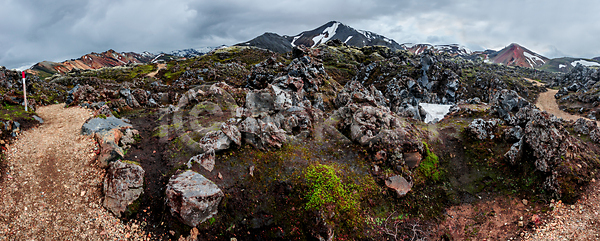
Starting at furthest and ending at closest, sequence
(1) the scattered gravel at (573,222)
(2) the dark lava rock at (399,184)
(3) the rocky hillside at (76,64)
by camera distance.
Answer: (3) the rocky hillside at (76,64) < (2) the dark lava rock at (399,184) < (1) the scattered gravel at (573,222)

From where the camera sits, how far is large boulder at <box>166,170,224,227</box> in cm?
1047

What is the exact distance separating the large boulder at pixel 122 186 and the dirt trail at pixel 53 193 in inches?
17.3

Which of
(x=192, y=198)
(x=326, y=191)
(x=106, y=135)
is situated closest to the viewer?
(x=192, y=198)

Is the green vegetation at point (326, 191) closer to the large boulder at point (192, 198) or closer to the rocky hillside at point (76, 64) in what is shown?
the large boulder at point (192, 198)

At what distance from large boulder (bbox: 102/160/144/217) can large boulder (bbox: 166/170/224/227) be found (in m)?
1.85

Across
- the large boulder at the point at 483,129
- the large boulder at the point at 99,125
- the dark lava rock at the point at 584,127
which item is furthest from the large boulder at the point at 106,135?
the dark lava rock at the point at 584,127

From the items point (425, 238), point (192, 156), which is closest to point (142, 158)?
point (192, 156)

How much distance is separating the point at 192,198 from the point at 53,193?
6.73 m

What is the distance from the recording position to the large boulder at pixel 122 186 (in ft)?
34.6

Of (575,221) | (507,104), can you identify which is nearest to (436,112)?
(507,104)

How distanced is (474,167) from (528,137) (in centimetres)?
391

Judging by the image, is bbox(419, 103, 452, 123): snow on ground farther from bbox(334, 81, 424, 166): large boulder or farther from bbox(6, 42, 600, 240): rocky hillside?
bbox(334, 81, 424, 166): large boulder

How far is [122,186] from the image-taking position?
35.8 ft

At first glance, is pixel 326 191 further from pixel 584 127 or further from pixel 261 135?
pixel 584 127
